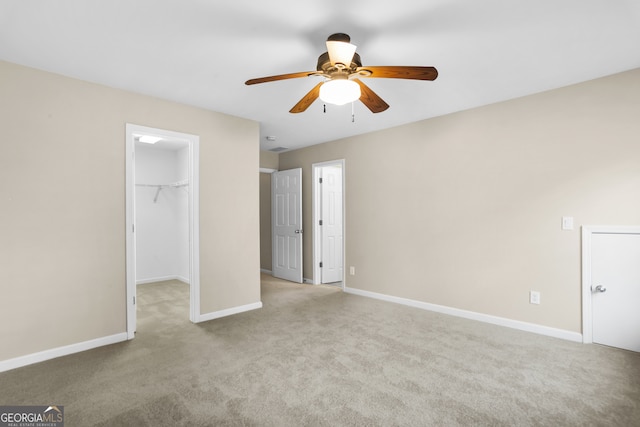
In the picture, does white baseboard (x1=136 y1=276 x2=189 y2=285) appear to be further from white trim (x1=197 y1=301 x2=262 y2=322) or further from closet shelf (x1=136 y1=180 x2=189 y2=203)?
white trim (x1=197 y1=301 x2=262 y2=322)

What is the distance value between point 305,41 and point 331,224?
A: 3.79 m

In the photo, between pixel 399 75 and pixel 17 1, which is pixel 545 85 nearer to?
pixel 399 75

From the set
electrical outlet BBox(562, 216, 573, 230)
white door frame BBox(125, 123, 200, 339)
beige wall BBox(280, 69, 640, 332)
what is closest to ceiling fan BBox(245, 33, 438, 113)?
white door frame BBox(125, 123, 200, 339)

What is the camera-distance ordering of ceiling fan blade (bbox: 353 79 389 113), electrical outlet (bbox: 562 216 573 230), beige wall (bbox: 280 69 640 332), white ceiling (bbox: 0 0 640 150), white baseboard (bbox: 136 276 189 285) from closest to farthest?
white ceiling (bbox: 0 0 640 150) < ceiling fan blade (bbox: 353 79 389 113) < beige wall (bbox: 280 69 640 332) < electrical outlet (bbox: 562 216 573 230) < white baseboard (bbox: 136 276 189 285)

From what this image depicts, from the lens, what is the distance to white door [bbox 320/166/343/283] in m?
5.73

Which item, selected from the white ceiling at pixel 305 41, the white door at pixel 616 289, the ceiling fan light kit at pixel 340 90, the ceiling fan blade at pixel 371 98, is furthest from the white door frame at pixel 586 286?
the ceiling fan light kit at pixel 340 90

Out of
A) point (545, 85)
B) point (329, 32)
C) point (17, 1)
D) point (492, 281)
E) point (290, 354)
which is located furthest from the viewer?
point (492, 281)

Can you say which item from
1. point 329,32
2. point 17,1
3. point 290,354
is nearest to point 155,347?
point 290,354

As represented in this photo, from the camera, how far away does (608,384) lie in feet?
7.69

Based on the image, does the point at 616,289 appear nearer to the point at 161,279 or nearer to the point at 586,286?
the point at 586,286

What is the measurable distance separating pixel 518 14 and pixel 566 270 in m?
2.41

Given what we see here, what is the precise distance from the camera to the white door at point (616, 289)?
2.86 meters

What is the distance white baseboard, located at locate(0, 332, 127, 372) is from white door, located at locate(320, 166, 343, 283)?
3.30 m

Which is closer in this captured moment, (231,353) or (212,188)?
(231,353)
